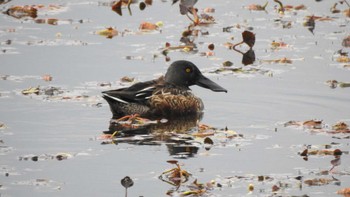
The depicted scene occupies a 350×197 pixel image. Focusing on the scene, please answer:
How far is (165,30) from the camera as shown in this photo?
19031 millimetres

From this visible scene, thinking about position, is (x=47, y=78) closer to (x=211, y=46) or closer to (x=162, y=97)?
(x=162, y=97)

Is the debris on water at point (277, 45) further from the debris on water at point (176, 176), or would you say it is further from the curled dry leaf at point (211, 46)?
the debris on water at point (176, 176)

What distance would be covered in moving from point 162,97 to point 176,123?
605 millimetres

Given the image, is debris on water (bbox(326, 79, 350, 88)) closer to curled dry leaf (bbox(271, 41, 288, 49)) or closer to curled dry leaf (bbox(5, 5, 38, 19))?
curled dry leaf (bbox(271, 41, 288, 49))

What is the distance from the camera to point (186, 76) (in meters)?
14.9

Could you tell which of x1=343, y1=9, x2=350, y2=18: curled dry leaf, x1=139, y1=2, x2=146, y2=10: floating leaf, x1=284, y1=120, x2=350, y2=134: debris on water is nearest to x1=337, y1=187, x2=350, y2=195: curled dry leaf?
x1=284, y1=120, x2=350, y2=134: debris on water

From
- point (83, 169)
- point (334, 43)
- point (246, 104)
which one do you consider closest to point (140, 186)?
point (83, 169)

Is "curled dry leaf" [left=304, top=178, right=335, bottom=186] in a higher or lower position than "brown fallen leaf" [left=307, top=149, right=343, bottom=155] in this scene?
lower

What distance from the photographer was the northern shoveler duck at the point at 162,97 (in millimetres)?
13742

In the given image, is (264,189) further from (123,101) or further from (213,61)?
(213,61)

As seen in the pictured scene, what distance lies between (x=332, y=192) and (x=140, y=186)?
185 cm

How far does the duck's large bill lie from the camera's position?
14.6 metres

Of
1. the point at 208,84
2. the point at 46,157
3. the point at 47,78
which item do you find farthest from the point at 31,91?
the point at 46,157

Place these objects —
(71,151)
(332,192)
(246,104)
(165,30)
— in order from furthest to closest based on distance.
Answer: (165,30) < (246,104) < (71,151) < (332,192)
